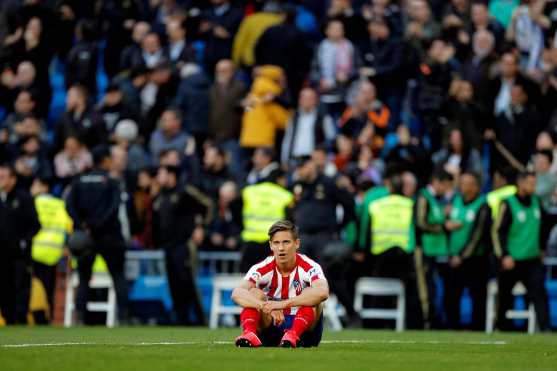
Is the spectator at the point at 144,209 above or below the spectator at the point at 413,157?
below

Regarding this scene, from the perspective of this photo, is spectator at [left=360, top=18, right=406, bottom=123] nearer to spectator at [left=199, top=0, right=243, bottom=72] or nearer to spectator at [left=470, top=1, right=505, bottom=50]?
spectator at [left=470, top=1, right=505, bottom=50]

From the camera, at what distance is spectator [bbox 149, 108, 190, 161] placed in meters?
23.3

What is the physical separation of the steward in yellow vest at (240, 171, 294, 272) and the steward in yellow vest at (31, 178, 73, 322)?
292 cm

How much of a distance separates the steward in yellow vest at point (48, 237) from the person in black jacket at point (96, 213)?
3.48 ft

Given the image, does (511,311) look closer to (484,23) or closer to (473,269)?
(473,269)

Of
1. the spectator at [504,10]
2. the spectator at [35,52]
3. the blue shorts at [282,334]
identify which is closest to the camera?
the blue shorts at [282,334]

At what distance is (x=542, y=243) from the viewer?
751 inches

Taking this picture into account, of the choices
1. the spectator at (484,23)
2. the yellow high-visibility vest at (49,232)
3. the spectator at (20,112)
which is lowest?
the yellow high-visibility vest at (49,232)

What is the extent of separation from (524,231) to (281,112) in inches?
224

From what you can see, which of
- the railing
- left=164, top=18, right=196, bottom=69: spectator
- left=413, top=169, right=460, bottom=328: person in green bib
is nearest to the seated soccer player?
left=413, top=169, right=460, bottom=328: person in green bib

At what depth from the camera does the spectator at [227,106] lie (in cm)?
2345

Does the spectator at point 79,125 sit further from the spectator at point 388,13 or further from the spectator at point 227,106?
the spectator at point 388,13

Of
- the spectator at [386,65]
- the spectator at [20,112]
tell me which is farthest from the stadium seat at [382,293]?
the spectator at [20,112]

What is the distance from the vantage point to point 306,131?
73.8 feet
